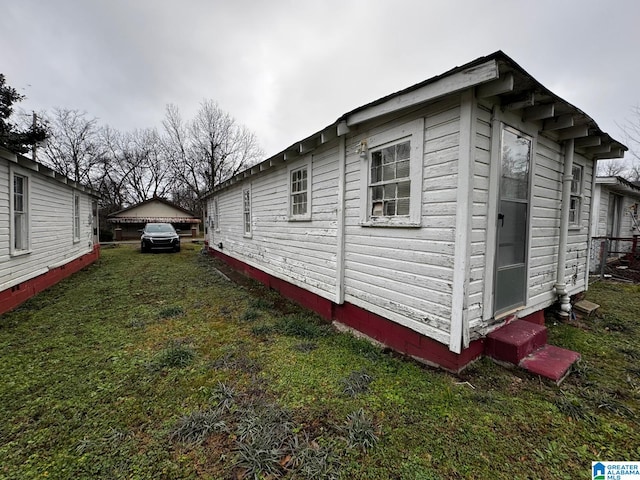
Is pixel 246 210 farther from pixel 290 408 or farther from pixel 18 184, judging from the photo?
pixel 290 408

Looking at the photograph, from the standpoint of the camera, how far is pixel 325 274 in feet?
15.0

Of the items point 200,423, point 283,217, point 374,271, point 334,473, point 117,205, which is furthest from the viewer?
point 117,205

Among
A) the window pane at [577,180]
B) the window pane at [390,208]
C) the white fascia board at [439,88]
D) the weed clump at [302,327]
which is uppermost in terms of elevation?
the white fascia board at [439,88]

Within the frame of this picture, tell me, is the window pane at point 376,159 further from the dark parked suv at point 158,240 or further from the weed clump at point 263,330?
the dark parked suv at point 158,240

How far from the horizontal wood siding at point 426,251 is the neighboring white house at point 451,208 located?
0.01 metres


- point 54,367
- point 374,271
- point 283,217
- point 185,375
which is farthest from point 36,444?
point 283,217

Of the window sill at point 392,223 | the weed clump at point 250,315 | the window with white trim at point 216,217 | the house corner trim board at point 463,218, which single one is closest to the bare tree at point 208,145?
the window with white trim at point 216,217

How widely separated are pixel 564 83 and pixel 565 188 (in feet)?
36.3

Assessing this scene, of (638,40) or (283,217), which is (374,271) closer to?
(283,217)

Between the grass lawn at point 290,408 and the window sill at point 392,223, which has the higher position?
the window sill at point 392,223

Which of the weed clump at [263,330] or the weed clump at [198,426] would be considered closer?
the weed clump at [198,426]

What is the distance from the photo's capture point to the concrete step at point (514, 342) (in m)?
2.92

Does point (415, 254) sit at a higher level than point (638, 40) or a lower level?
lower

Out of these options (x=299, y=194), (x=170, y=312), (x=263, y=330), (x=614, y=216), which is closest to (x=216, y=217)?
(x=170, y=312)
